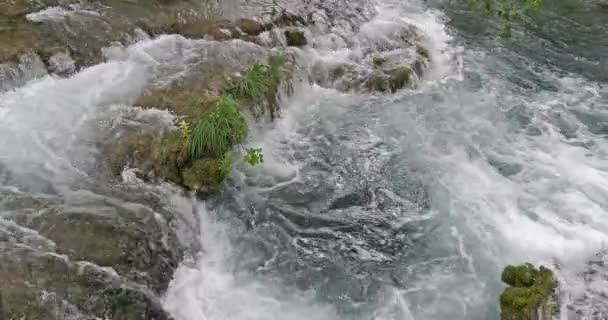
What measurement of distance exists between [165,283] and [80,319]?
112 cm

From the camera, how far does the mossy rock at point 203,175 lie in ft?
25.1

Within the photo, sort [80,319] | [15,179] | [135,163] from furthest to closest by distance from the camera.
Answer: [135,163] < [15,179] < [80,319]

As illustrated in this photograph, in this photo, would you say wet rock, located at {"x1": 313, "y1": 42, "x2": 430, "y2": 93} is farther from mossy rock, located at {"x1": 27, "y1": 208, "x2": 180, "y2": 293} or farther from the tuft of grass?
mossy rock, located at {"x1": 27, "y1": 208, "x2": 180, "y2": 293}

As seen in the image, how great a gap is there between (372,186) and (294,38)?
Answer: 4430 mm

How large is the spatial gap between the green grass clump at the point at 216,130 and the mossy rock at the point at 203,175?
152 mm

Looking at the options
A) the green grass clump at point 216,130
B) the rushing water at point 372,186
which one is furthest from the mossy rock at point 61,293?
the green grass clump at point 216,130

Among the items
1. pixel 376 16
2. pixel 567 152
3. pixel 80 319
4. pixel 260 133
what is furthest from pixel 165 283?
pixel 376 16

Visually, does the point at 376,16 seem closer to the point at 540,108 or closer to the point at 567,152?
the point at 540,108

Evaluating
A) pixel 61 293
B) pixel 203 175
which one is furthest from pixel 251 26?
pixel 61 293

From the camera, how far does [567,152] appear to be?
31.7ft

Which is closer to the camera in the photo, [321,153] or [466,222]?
[466,222]

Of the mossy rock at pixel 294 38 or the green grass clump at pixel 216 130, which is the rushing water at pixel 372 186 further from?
the green grass clump at pixel 216 130

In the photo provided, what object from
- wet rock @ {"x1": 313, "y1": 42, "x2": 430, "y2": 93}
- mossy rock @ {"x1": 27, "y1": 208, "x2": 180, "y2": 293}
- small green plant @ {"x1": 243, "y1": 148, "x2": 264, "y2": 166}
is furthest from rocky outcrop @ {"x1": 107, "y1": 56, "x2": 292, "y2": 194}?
wet rock @ {"x1": 313, "y1": 42, "x2": 430, "y2": 93}

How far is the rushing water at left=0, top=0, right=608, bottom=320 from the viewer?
6746 millimetres
